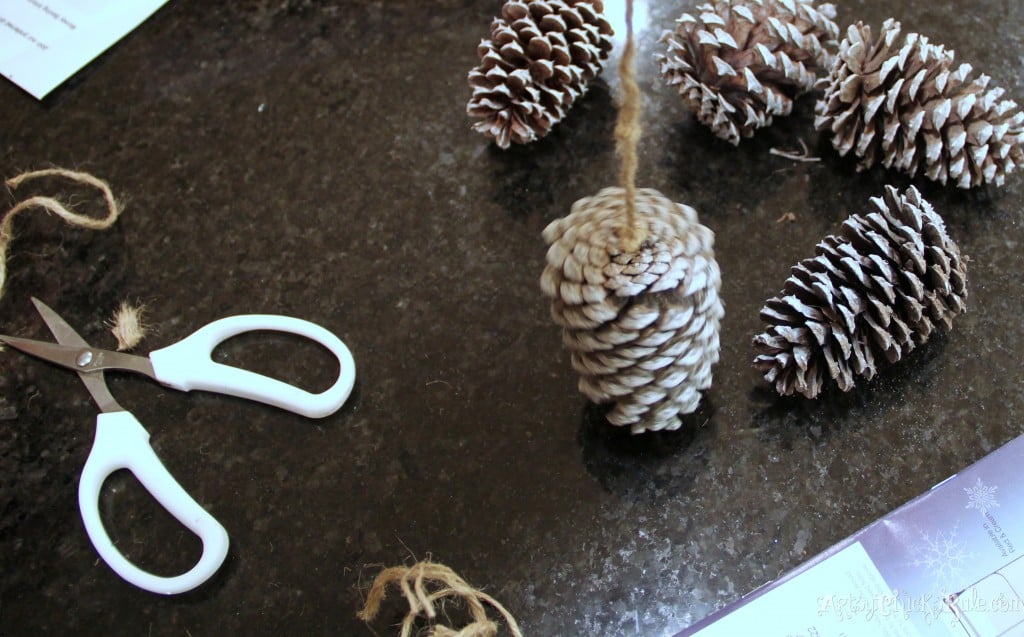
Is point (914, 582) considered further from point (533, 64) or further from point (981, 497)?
point (533, 64)

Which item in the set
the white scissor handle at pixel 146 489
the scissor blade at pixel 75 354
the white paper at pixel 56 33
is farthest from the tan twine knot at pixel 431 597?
the white paper at pixel 56 33

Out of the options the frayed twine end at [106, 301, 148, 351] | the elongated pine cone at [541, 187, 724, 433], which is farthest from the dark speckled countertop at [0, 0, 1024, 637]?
the elongated pine cone at [541, 187, 724, 433]

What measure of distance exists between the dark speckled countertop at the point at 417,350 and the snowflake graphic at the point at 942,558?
0.04 meters

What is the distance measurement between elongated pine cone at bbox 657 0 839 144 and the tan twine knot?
1.44 feet

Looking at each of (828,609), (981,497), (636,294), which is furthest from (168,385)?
(981,497)

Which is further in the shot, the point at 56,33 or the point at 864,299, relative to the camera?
the point at 56,33

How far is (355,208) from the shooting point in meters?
0.76

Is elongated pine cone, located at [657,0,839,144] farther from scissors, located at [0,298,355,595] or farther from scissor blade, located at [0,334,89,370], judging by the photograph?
scissor blade, located at [0,334,89,370]

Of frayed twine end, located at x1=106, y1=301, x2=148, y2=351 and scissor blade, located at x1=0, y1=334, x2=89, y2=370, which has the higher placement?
frayed twine end, located at x1=106, y1=301, x2=148, y2=351

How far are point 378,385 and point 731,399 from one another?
29 centimetres

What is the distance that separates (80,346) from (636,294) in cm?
48

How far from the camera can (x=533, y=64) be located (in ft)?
2.32

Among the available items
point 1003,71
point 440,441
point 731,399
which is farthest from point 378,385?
point 1003,71

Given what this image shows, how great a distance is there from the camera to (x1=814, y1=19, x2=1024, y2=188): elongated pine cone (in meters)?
0.67
